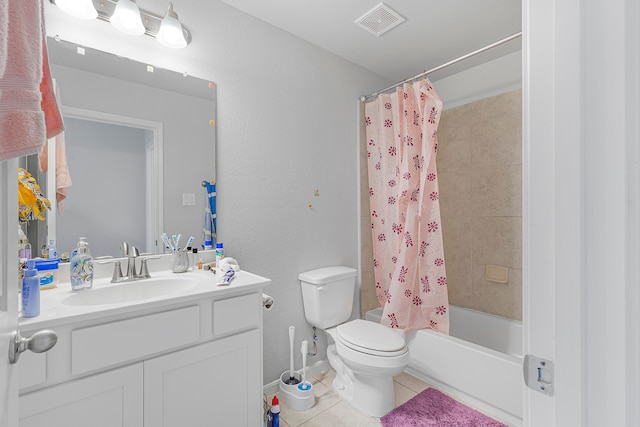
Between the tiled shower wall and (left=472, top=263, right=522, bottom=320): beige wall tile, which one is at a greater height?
the tiled shower wall

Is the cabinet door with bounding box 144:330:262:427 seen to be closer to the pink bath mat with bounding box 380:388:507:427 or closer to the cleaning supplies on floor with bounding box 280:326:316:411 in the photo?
the cleaning supplies on floor with bounding box 280:326:316:411

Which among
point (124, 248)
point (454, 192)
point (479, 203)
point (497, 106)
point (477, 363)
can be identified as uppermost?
point (497, 106)

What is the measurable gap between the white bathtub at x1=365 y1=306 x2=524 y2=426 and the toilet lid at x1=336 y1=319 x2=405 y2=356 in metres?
0.37

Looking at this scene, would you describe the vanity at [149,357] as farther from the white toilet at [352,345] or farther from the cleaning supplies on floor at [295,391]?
the white toilet at [352,345]

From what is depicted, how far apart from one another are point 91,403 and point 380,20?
91.8 inches

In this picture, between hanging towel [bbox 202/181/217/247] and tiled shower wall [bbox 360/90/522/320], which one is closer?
hanging towel [bbox 202/181/217/247]

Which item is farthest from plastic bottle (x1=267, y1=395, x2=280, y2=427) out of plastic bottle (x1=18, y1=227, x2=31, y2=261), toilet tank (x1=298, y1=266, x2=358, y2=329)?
plastic bottle (x1=18, y1=227, x2=31, y2=261)

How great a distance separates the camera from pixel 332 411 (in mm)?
1774

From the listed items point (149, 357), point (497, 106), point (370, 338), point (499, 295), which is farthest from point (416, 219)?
point (149, 357)

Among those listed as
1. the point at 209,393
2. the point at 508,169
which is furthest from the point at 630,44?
the point at 508,169

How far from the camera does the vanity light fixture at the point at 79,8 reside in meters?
1.27

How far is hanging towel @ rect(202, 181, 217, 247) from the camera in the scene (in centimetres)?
170

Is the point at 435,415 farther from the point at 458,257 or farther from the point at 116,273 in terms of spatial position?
the point at 116,273

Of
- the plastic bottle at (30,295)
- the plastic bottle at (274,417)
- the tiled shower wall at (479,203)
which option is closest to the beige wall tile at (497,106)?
the tiled shower wall at (479,203)
